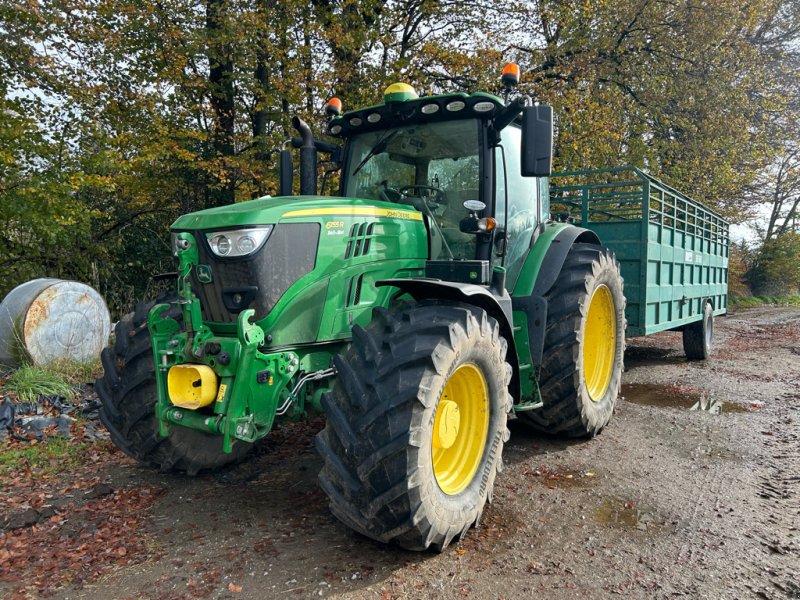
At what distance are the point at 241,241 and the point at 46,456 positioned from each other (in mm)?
2924

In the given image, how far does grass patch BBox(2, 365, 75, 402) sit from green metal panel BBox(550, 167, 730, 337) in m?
6.00

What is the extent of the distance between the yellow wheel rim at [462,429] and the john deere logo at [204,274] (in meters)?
1.41

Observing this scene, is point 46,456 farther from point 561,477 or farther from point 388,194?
point 561,477

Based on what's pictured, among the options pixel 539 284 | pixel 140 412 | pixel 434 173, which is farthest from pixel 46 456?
pixel 539 284

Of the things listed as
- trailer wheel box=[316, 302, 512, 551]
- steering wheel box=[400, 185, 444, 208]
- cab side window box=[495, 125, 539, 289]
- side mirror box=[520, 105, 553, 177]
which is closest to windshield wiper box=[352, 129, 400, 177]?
steering wheel box=[400, 185, 444, 208]

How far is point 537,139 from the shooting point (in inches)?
140

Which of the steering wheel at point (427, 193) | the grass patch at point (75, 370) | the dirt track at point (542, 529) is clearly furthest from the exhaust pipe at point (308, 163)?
the grass patch at point (75, 370)

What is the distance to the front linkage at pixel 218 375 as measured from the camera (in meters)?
2.87

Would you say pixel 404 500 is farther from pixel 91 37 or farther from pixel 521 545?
pixel 91 37

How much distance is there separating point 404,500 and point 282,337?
3.42ft

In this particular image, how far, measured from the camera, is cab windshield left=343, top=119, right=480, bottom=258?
4004 mm

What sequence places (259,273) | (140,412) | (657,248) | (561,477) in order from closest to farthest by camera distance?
(259,273) → (140,412) → (561,477) → (657,248)

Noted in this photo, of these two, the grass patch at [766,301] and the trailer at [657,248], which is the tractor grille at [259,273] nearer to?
the trailer at [657,248]

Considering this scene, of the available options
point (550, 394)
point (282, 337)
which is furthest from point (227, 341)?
point (550, 394)
